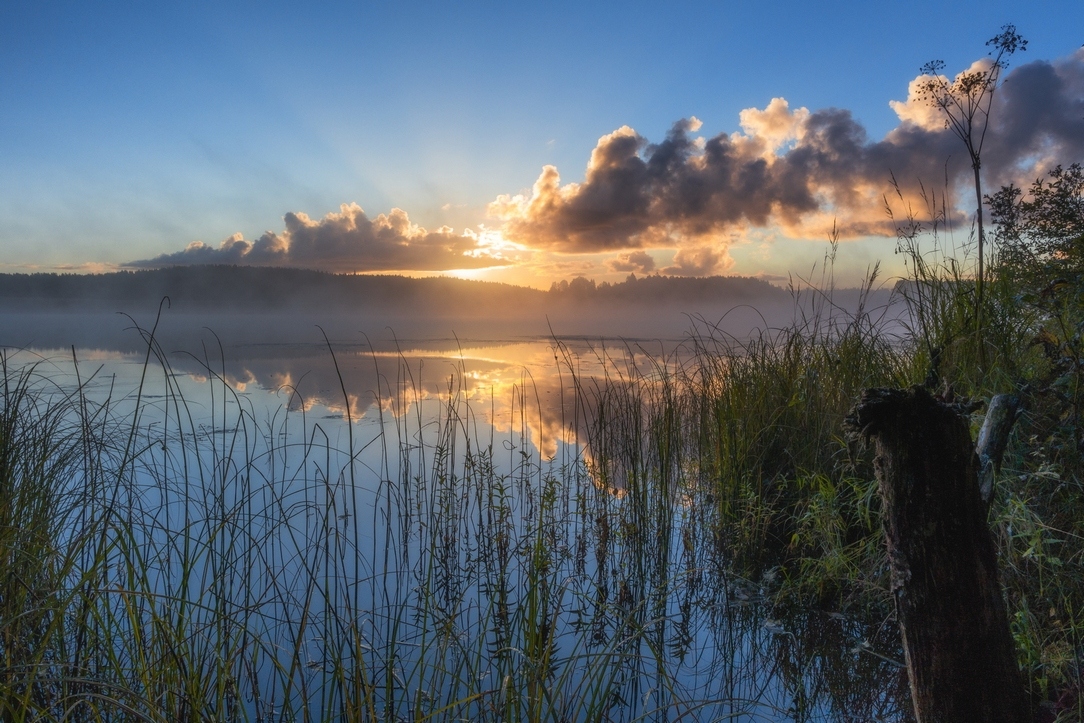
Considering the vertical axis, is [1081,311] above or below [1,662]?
above

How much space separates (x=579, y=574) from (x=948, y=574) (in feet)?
7.22

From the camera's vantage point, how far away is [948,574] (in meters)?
1.34

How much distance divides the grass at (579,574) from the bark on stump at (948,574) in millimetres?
190

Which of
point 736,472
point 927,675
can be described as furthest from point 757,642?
point 927,675

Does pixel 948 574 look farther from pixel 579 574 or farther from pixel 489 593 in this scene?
pixel 579 574

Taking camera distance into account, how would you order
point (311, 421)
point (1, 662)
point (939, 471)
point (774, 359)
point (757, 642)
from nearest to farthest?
point (939, 471) < point (1, 662) < point (757, 642) < point (774, 359) < point (311, 421)

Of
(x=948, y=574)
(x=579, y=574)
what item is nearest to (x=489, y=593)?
(x=579, y=574)

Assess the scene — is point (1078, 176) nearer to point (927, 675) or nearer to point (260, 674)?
point (927, 675)

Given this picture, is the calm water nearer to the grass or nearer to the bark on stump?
the grass

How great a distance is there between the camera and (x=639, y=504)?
3.58 meters

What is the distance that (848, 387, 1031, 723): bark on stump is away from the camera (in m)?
1.34

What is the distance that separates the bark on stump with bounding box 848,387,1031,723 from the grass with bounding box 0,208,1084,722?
19cm

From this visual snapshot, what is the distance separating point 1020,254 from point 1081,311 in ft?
3.89

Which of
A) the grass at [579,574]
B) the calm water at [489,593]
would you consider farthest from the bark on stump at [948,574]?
the calm water at [489,593]
